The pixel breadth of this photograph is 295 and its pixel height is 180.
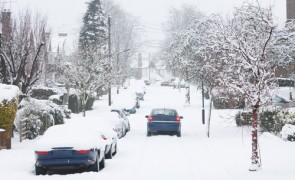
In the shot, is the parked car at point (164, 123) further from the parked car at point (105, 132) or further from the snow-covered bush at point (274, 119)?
the parked car at point (105, 132)

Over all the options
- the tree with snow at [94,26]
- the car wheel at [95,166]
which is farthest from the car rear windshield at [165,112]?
the tree with snow at [94,26]

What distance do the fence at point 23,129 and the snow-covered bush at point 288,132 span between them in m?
11.0

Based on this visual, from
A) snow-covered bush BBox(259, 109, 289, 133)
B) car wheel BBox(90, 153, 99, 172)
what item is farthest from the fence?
snow-covered bush BBox(259, 109, 289, 133)

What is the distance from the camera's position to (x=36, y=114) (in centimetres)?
2361

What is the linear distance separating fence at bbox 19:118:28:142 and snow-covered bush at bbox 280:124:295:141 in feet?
36.2

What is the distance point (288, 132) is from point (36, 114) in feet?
37.0

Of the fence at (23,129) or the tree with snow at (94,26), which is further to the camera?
the tree with snow at (94,26)

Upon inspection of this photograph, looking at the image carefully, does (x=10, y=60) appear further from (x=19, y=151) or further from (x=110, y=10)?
(x=110, y=10)

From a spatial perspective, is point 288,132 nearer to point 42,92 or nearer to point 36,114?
point 36,114

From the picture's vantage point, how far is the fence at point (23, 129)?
21922 millimetres

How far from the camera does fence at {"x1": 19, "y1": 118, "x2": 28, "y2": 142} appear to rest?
2192cm

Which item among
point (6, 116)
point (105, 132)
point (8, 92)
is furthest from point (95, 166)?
point (8, 92)

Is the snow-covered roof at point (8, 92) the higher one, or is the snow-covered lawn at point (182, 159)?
the snow-covered roof at point (8, 92)

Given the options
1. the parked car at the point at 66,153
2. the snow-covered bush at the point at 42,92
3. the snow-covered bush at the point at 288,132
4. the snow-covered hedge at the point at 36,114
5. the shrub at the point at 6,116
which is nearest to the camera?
the parked car at the point at 66,153
